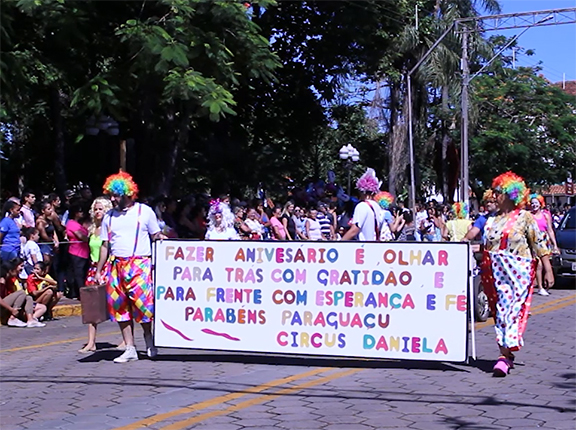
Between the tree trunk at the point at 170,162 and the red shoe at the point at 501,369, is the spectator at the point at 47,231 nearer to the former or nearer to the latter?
the tree trunk at the point at 170,162

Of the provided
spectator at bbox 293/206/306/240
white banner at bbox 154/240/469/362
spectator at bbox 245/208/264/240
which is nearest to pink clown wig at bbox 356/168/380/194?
white banner at bbox 154/240/469/362

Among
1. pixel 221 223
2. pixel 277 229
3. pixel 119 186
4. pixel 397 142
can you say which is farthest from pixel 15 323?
pixel 397 142

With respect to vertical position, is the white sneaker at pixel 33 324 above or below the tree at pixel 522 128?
below

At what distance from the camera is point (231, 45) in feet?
59.1

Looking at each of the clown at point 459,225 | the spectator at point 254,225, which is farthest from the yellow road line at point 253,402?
the spectator at point 254,225

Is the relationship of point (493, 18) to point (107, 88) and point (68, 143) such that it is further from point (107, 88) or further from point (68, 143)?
point (107, 88)

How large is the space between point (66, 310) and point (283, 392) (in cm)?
794

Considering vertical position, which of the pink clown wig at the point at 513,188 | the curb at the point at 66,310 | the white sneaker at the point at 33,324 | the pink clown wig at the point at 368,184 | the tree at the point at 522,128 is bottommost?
the white sneaker at the point at 33,324

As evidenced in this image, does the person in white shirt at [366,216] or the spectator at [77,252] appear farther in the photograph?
the spectator at [77,252]

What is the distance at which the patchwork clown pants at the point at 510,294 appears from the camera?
8281mm

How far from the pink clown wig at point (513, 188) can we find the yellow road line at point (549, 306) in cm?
399

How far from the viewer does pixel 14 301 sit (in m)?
13.1

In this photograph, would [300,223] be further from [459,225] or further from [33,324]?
[33,324]

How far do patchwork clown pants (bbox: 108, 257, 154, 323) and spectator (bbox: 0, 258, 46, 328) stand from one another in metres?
4.44
